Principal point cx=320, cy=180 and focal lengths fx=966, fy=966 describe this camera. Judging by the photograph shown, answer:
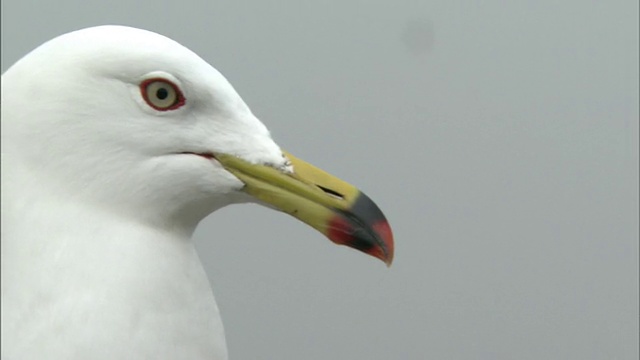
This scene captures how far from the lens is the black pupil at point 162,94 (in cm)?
124

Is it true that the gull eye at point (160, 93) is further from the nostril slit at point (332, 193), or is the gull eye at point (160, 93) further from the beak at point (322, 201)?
the nostril slit at point (332, 193)

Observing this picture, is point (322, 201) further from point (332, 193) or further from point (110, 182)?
point (110, 182)

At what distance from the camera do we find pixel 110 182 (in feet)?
4.02

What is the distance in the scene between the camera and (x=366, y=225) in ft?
4.26

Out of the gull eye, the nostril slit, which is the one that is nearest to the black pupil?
the gull eye

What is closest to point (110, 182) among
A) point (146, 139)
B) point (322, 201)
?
point (146, 139)

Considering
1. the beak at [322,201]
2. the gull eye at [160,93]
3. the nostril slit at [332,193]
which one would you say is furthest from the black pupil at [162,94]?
the nostril slit at [332,193]

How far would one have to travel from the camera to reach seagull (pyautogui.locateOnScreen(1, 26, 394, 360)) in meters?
1.21

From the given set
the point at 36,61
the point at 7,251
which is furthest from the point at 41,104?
the point at 7,251

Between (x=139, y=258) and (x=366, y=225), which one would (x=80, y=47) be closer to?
(x=139, y=258)

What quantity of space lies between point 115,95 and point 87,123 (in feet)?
0.16

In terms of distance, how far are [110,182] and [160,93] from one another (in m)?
0.13

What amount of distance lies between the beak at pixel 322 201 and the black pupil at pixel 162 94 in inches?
4.1

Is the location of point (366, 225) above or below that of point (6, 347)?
above
